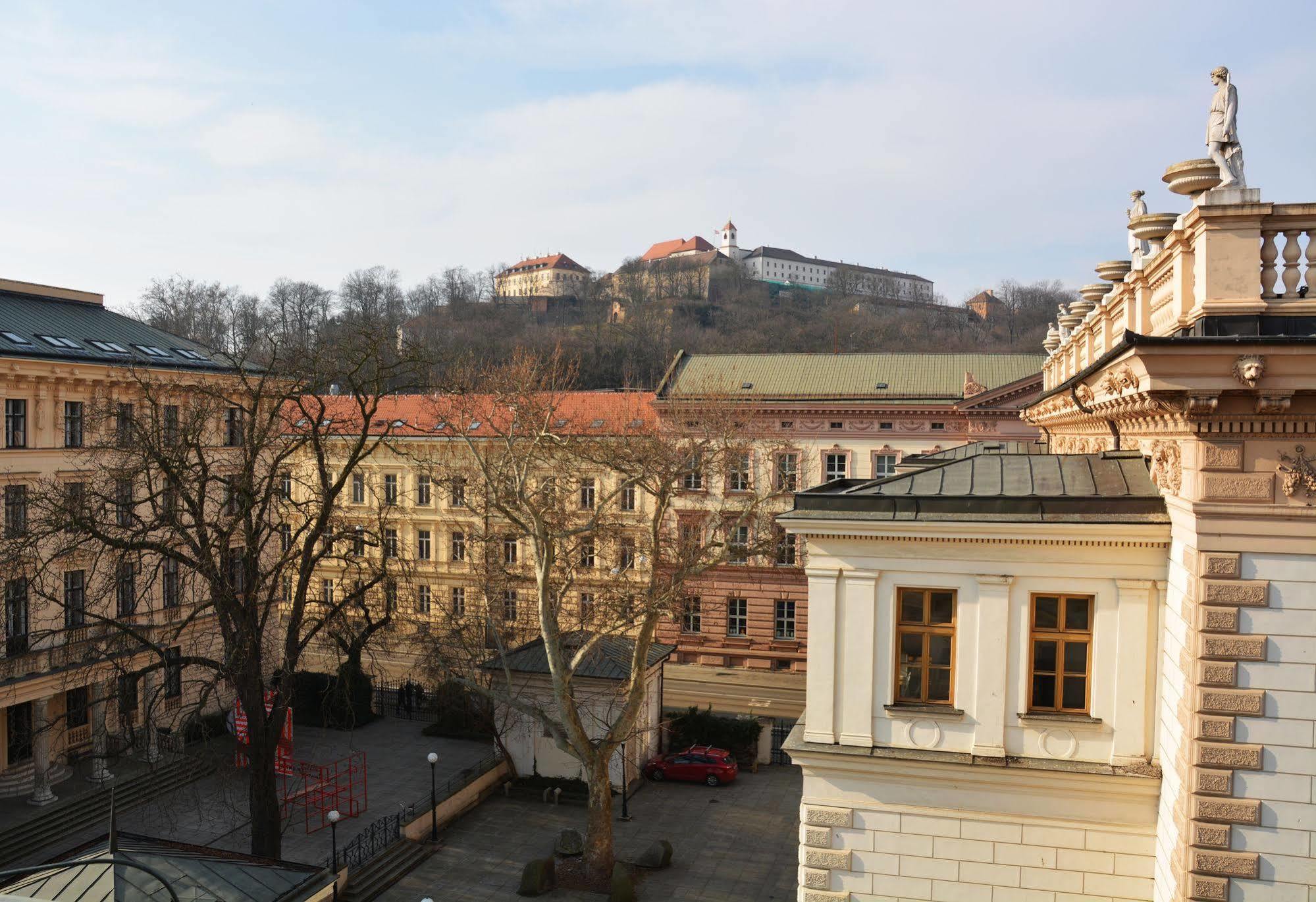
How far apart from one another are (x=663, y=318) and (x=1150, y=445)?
97.0 m

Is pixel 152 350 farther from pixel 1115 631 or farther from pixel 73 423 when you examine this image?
pixel 1115 631

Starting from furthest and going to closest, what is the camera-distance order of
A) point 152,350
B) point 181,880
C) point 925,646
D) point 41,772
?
point 152,350 → point 41,772 → point 925,646 → point 181,880

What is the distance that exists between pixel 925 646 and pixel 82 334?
28.1 m

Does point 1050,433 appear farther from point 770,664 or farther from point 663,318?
point 663,318

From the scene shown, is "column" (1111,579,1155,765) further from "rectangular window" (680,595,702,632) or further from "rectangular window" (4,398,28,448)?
"rectangular window" (680,595,702,632)

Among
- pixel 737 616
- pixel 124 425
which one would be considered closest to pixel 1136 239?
pixel 124 425

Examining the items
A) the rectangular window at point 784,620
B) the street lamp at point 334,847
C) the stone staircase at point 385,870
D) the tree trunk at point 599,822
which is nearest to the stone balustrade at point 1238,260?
the tree trunk at point 599,822

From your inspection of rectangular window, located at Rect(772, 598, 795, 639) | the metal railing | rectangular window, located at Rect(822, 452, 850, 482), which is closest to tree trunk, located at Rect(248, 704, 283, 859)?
the metal railing

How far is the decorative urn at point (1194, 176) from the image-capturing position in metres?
9.06

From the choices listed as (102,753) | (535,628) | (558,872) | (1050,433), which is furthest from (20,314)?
(1050,433)

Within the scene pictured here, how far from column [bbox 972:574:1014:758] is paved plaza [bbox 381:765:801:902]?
11.7 metres

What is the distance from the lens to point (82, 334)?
98.0 feet

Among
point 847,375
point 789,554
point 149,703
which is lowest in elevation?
point 149,703

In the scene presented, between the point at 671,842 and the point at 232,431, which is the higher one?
the point at 232,431
